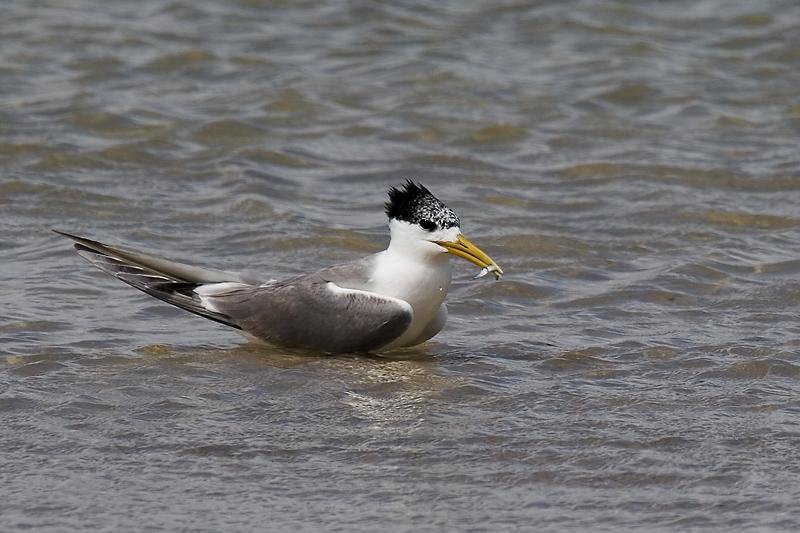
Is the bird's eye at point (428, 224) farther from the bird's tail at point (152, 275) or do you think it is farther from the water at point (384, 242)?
the bird's tail at point (152, 275)

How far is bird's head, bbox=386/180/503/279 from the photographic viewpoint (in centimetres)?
661

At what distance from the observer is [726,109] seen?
461 inches

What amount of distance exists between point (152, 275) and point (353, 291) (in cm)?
93

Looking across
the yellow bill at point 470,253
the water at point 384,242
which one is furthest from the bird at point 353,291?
the water at point 384,242

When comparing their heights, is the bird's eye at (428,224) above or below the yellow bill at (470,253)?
above

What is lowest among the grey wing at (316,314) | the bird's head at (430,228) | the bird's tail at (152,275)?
the grey wing at (316,314)

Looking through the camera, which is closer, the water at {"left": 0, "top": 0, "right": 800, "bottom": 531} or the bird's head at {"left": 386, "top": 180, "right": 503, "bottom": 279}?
the water at {"left": 0, "top": 0, "right": 800, "bottom": 531}

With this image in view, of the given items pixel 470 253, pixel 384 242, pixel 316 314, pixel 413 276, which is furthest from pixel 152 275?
pixel 384 242

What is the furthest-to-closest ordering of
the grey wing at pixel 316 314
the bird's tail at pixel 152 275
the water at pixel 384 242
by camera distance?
the bird's tail at pixel 152 275, the grey wing at pixel 316 314, the water at pixel 384 242

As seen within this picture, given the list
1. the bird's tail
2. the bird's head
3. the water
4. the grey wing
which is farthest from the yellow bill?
the bird's tail

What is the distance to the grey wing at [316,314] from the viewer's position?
657cm

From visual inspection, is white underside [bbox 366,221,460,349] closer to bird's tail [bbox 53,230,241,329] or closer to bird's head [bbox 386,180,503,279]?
bird's head [bbox 386,180,503,279]

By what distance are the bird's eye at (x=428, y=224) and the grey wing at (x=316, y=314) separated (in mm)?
350

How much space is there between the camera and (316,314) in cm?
666
